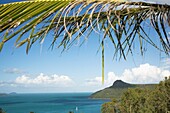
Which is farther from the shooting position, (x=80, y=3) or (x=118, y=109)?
(x=118, y=109)

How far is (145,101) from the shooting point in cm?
3116

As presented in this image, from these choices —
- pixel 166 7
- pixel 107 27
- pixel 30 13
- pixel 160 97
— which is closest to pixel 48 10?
pixel 30 13

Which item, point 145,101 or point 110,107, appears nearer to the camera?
point 145,101

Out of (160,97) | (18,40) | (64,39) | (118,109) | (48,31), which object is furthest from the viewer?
(118,109)

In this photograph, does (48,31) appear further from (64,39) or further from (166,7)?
(166,7)

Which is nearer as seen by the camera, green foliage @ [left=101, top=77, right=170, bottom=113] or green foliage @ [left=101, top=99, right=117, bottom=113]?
green foliage @ [left=101, top=77, right=170, bottom=113]

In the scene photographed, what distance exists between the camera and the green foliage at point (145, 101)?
25.0 meters

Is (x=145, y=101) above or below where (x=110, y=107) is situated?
above

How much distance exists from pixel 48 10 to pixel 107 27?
10.8 inches

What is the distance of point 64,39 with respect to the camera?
1170 mm

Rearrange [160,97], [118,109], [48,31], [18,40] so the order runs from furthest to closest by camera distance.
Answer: [118,109] < [160,97] < [48,31] < [18,40]

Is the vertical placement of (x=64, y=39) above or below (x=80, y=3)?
below

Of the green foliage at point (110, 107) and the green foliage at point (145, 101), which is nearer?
the green foliage at point (145, 101)

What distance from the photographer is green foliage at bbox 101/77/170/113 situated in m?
25.0
